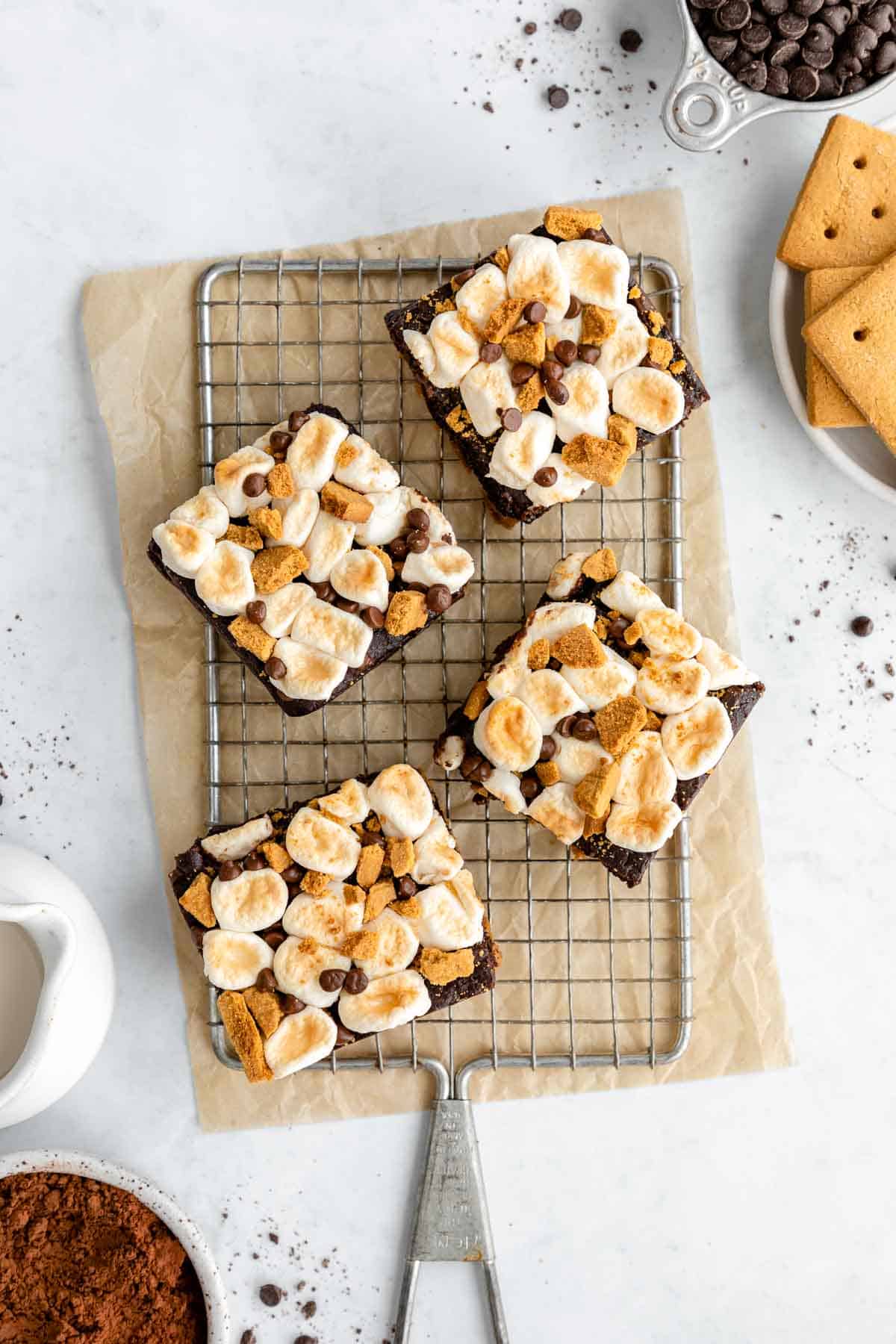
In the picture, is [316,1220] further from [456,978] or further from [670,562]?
[670,562]

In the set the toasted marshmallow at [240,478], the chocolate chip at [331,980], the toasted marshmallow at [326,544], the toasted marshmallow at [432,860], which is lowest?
the chocolate chip at [331,980]

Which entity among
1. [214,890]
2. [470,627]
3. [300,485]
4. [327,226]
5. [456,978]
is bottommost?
[456,978]

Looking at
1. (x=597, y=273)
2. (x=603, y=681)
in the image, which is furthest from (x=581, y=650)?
(x=597, y=273)

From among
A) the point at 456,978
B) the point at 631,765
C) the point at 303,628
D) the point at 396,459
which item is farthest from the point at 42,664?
the point at 631,765

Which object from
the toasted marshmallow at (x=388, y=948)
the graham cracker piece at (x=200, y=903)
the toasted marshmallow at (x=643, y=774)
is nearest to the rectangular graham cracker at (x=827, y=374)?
the toasted marshmallow at (x=643, y=774)

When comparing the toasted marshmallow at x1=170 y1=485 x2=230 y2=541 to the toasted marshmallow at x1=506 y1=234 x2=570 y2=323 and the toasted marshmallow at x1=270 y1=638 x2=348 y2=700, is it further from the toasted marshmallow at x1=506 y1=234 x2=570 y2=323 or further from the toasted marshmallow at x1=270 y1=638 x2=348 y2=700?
the toasted marshmallow at x1=506 y1=234 x2=570 y2=323

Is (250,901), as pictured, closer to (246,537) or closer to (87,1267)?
(246,537)

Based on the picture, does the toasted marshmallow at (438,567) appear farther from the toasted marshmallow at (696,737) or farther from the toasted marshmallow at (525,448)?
the toasted marshmallow at (696,737)
